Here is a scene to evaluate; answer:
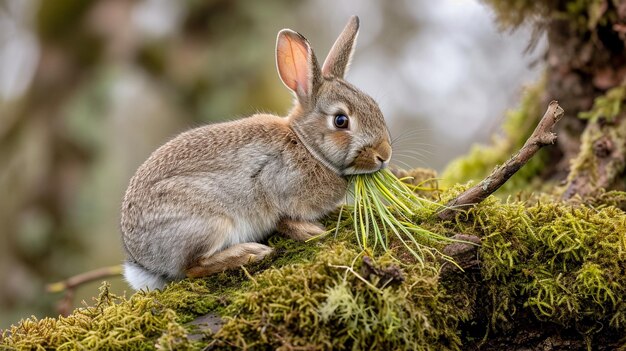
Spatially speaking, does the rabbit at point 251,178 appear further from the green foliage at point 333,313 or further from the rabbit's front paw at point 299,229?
the green foliage at point 333,313

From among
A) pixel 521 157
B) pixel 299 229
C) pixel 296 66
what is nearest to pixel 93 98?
pixel 296 66

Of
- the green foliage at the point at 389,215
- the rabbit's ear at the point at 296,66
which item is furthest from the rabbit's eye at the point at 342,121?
the green foliage at the point at 389,215

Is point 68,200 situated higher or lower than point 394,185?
lower

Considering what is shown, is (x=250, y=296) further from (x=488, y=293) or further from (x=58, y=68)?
(x=58, y=68)

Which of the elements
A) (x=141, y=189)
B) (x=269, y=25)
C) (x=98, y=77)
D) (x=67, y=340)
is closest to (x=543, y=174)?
(x=141, y=189)

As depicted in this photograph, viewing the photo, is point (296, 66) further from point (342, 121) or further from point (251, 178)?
point (251, 178)

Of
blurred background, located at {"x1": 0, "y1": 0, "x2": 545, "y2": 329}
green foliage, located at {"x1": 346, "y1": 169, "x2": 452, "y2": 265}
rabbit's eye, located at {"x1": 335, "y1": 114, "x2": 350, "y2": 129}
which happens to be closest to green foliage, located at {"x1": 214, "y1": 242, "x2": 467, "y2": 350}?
green foliage, located at {"x1": 346, "y1": 169, "x2": 452, "y2": 265}

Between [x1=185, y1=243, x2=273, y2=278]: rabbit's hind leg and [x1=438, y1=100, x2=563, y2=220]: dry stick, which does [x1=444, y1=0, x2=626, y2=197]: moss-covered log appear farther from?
[x1=185, y1=243, x2=273, y2=278]: rabbit's hind leg
